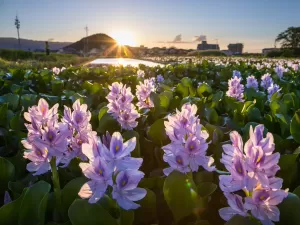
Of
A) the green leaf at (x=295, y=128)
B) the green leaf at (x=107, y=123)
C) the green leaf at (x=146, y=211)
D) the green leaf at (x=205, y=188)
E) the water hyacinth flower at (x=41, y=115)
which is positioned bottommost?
the green leaf at (x=146, y=211)

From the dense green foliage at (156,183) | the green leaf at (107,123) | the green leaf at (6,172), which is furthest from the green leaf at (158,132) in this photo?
the green leaf at (6,172)

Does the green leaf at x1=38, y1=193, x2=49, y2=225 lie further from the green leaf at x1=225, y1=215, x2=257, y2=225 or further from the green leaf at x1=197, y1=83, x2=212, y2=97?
the green leaf at x1=197, y1=83, x2=212, y2=97

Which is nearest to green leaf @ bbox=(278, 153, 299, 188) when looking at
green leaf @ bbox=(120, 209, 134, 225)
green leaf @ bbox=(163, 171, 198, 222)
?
green leaf @ bbox=(163, 171, 198, 222)

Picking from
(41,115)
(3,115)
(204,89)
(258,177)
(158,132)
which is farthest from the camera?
(204,89)

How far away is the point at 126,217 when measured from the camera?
1168 millimetres

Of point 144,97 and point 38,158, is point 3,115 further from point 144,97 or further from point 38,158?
point 38,158

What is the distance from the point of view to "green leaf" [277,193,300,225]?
108cm

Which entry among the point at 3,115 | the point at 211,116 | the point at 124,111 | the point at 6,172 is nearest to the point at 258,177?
the point at 6,172

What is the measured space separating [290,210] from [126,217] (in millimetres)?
516

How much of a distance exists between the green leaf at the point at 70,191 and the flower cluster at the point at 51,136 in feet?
0.38

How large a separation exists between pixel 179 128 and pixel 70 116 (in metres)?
0.49

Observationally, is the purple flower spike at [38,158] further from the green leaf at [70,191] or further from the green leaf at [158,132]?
the green leaf at [158,132]

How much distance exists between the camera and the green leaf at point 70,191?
1299 millimetres

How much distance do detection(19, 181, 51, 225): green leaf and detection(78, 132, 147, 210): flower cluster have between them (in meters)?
0.26
